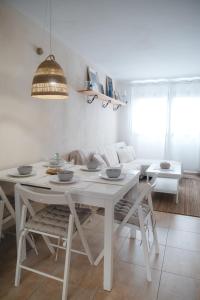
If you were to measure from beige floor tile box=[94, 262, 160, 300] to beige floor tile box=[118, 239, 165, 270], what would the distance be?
0.08m

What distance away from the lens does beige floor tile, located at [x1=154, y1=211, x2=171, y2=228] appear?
272cm

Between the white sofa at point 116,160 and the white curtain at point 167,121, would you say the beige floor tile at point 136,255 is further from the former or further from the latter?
the white curtain at point 167,121

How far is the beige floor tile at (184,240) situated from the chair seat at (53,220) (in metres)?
1.10

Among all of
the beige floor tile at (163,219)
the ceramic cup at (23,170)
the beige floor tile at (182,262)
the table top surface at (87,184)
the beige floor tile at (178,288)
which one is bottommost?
the beige floor tile at (178,288)

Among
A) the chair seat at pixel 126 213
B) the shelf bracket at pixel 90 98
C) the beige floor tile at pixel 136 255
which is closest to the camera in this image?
the chair seat at pixel 126 213

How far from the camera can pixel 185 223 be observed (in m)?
2.77

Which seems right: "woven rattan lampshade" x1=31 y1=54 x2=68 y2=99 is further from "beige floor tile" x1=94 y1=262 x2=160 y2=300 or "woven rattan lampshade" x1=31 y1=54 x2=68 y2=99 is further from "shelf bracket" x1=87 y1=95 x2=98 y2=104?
"shelf bracket" x1=87 y1=95 x2=98 y2=104

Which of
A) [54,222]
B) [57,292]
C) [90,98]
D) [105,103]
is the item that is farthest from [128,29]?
[57,292]

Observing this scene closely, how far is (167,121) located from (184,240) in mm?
3881

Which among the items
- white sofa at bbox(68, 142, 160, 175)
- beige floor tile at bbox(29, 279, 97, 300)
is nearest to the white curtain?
white sofa at bbox(68, 142, 160, 175)

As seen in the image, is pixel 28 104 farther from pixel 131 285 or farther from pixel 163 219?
pixel 163 219

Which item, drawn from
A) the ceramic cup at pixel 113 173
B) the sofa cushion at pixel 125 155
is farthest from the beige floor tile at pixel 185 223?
the sofa cushion at pixel 125 155

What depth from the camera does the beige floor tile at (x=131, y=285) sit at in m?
1.56

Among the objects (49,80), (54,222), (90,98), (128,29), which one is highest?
(128,29)
